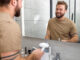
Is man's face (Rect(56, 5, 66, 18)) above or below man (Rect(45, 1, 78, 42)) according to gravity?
above

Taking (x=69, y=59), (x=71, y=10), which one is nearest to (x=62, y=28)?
(x=71, y=10)

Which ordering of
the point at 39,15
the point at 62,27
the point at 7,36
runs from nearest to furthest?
1. the point at 7,36
2. the point at 62,27
3. the point at 39,15

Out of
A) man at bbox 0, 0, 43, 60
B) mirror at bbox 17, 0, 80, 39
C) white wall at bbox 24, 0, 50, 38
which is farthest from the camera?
white wall at bbox 24, 0, 50, 38

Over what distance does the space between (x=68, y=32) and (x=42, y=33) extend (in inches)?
12.4

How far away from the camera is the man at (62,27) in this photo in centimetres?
129

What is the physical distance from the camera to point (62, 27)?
4.36 ft

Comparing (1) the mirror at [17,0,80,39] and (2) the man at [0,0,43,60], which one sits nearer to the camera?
(2) the man at [0,0,43,60]

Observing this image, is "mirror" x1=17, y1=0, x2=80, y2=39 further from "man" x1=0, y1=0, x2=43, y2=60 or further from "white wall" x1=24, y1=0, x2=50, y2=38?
"man" x1=0, y1=0, x2=43, y2=60

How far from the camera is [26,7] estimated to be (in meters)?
1.66

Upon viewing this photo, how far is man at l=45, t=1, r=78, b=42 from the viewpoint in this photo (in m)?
1.29

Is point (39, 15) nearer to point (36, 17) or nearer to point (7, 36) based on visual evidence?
point (36, 17)

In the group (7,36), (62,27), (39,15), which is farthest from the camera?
(39,15)

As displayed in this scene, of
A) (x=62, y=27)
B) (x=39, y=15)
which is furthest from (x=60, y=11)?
(x=39, y=15)

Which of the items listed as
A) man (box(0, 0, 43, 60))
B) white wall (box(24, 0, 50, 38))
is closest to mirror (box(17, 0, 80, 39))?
white wall (box(24, 0, 50, 38))
